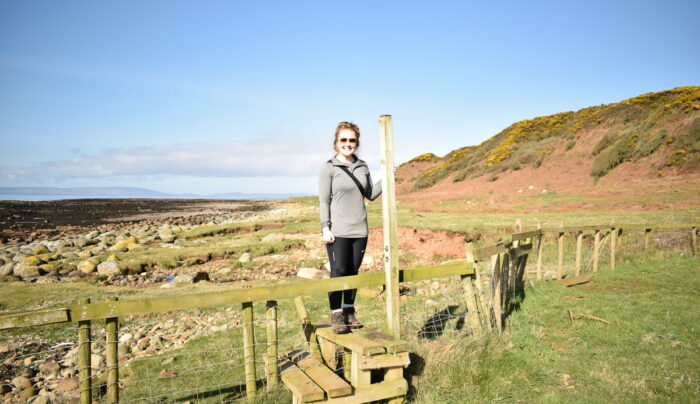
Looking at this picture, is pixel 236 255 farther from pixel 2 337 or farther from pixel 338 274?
pixel 338 274

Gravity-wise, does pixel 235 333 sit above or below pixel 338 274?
below

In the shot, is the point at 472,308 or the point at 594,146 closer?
the point at 472,308

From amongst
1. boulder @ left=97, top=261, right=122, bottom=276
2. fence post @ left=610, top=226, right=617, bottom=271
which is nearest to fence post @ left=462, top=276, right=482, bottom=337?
fence post @ left=610, top=226, right=617, bottom=271

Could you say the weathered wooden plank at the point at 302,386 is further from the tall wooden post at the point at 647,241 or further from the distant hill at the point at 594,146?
the distant hill at the point at 594,146

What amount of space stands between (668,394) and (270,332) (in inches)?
163

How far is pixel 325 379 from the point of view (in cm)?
378

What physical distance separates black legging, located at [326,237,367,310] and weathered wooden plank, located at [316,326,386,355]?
29cm

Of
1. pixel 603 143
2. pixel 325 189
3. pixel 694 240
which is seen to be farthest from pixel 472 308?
pixel 603 143

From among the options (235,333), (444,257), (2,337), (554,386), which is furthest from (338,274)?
(444,257)

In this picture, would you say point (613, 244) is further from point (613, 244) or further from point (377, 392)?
point (377, 392)

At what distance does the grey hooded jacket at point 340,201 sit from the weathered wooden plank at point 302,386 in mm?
1369

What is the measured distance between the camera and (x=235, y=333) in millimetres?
7945

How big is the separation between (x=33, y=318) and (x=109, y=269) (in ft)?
45.8

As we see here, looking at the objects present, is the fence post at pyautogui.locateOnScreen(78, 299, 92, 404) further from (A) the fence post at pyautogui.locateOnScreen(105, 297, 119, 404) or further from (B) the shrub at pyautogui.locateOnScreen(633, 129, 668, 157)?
(B) the shrub at pyautogui.locateOnScreen(633, 129, 668, 157)
